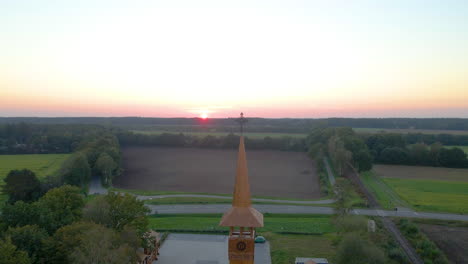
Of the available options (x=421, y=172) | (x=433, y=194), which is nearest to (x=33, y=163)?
(x=433, y=194)

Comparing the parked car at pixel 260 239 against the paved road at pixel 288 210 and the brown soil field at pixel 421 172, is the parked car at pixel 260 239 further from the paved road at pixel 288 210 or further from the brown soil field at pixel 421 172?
the brown soil field at pixel 421 172

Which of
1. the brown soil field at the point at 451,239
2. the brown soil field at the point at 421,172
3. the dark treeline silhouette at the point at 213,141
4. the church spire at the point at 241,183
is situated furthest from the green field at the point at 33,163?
the brown soil field at the point at 421,172

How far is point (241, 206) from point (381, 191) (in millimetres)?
41956

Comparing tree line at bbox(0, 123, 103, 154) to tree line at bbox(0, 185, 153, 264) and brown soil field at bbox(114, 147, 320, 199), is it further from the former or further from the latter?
tree line at bbox(0, 185, 153, 264)

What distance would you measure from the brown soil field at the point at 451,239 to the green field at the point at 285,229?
9.13 meters

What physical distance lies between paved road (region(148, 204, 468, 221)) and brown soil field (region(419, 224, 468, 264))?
3.66 metres

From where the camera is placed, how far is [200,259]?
85.6ft

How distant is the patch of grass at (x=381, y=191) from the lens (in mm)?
41375

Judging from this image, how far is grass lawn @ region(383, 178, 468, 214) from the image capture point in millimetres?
39847

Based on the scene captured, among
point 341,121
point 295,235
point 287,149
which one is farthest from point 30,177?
point 341,121

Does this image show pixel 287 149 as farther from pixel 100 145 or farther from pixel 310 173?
pixel 100 145

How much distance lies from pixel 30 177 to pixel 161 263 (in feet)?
80.9

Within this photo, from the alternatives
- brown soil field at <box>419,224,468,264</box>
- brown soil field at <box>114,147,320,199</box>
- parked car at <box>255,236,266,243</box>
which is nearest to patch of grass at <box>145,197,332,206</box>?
brown soil field at <box>114,147,320,199</box>

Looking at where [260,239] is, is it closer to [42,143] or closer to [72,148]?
[72,148]
